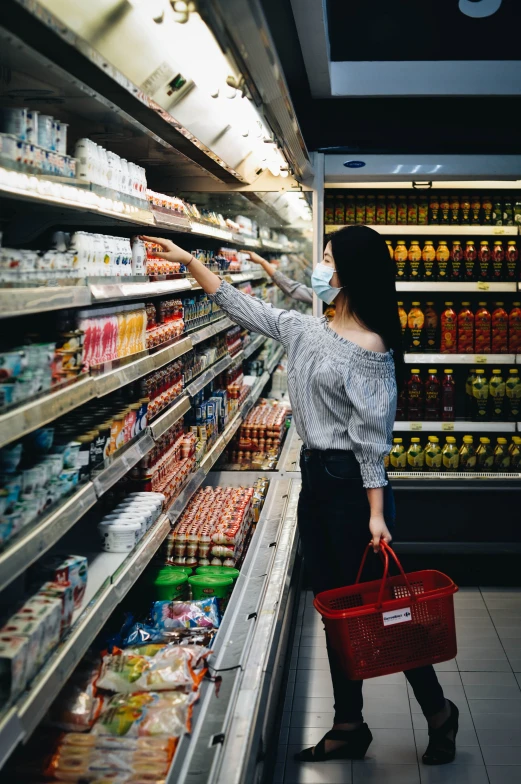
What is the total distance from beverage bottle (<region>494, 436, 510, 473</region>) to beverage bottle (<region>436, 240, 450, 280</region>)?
111 centimetres

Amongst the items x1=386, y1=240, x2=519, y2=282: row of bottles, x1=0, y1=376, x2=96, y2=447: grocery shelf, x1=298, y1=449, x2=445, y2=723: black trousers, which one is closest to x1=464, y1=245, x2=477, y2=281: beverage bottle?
x1=386, y1=240, x2=519, y2=282: row of bottles

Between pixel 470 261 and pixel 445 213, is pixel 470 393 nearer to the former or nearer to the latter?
pixel 470 261

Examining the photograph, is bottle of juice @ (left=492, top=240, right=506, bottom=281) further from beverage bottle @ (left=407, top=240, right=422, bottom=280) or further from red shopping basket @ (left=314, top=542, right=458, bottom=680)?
red shopping basket @ (left=314, top=542, right=458, bottom=680)

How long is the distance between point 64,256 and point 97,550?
1082mm

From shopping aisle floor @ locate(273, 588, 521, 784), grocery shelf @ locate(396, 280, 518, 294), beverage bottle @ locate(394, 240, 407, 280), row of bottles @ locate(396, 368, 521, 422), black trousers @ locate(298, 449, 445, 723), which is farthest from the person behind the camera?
row of bottles @ locate(396, 368, 521, 422)

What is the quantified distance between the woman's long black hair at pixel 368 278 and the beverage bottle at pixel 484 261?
7.74ft

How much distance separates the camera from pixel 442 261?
498 centimetres

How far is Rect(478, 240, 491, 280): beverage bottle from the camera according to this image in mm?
5008

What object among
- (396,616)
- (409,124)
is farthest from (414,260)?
(396,616)

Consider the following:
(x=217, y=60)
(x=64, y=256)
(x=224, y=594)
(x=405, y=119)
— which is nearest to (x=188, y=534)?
(x=224, y=594)

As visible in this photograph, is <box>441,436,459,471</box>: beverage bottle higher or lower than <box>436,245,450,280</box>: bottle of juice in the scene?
lower

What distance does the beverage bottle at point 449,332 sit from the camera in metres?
5.07

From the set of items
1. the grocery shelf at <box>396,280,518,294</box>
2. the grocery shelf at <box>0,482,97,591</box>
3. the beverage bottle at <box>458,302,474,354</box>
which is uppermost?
the grocery shelf at <box>396,280,518,294</box>

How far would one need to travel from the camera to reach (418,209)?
5.02 meters
